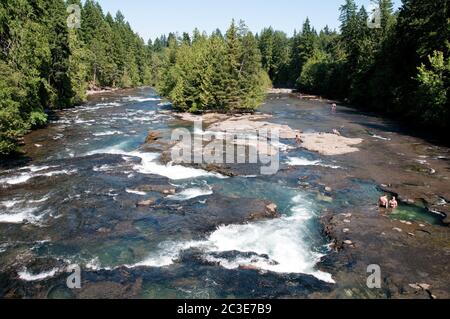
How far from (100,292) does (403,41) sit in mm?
60166

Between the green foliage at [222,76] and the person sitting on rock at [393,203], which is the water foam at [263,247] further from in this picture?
the green foliage at [222,76]

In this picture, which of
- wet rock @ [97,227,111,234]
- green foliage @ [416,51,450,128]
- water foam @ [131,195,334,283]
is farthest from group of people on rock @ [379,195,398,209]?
green foliage @ [416,51,450,128]

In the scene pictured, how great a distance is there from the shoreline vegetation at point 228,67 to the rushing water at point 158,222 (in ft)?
24.7

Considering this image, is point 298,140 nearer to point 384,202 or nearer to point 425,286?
point 384,202

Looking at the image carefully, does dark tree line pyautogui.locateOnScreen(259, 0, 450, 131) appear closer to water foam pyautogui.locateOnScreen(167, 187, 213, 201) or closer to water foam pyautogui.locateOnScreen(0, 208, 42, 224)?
water foam pyautogui.locateOnScreen(167, 187, 213, 201)

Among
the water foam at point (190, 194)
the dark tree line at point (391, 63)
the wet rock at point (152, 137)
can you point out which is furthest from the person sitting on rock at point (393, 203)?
the dark tree line at point (391, 63)

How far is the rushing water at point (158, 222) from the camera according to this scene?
17.0 m

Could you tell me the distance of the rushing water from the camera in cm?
1695

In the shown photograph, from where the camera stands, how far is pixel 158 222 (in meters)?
21.8

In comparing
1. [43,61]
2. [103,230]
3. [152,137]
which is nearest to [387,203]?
[103,230]

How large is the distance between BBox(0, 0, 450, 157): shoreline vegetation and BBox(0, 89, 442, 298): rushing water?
7.52 metres

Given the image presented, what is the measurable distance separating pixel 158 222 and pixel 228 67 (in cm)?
4249

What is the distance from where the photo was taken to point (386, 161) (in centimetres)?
3478
